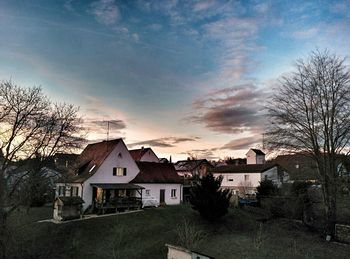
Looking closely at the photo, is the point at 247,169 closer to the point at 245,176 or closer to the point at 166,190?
the point at 245,176

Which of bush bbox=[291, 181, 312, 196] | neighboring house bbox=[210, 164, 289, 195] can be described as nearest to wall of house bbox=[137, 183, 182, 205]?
bush bbox=[291, 181, 312, 196]

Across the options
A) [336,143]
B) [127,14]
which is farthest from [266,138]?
[127,14]

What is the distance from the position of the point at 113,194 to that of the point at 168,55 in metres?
18.0

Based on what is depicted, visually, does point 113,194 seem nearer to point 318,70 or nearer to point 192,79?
point 192,79

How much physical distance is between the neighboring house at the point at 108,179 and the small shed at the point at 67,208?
2.61 meters

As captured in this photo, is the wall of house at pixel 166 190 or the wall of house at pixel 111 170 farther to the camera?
the wall of house at pixel 166 190

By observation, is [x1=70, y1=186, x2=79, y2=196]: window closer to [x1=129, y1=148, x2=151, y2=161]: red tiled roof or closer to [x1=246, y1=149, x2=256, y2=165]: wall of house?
[x1=129, y1=148, x2=151, y2=161]: red tiled roof

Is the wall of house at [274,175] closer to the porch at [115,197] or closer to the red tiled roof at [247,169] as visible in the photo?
the red tiled roof at [247,169]

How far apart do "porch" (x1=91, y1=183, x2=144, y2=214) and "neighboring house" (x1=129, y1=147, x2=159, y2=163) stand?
15.5 meters

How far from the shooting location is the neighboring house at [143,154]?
51812 millimetres

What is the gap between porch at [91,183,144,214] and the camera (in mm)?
31688

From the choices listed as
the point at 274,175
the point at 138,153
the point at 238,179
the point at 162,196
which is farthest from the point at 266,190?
the point at 138,153

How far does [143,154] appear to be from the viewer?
52688 millimetres

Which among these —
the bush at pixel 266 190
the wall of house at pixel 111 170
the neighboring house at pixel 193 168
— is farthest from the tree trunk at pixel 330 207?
the neighboring house at pixel 193 168
